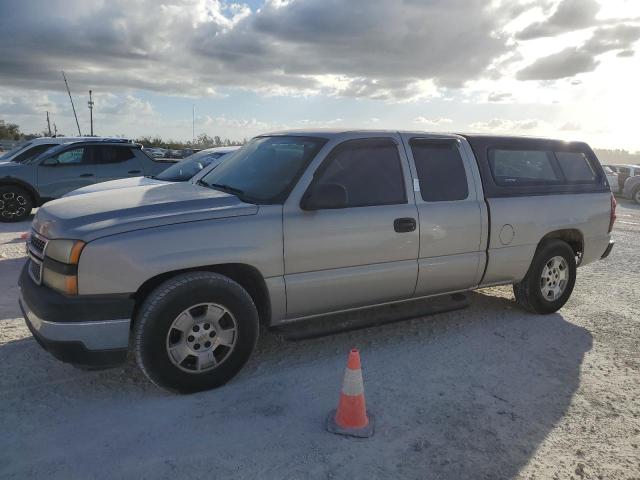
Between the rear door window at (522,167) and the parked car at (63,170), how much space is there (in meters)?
8.40

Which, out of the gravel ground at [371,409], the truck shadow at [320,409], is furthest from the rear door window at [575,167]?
the truck shadow at [320,409]

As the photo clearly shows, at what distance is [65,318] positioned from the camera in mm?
3279

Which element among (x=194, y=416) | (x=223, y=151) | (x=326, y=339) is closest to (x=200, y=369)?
(x=194, y=416)

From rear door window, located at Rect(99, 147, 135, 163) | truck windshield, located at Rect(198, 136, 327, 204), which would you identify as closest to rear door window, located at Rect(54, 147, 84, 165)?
rear door window, located at Rect(99, 147, 135, 163)

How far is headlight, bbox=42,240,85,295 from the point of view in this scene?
129 inches

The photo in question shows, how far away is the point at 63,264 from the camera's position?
333 centimetres

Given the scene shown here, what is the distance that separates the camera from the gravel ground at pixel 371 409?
2955 mm

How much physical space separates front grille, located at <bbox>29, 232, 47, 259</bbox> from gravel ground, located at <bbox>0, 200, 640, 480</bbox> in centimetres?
92

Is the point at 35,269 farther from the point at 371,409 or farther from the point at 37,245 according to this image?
the point at 371,409

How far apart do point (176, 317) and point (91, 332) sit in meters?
0.51

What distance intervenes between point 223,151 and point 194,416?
23.2 ft

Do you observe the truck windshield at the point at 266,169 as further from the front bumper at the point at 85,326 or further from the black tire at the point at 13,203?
the black tire at the point at 13,203

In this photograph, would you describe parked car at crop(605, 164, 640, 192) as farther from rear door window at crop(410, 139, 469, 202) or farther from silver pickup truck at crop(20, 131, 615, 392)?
rear door window at crop(410, 139, 469, 202)

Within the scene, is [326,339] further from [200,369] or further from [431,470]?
[431,470]
